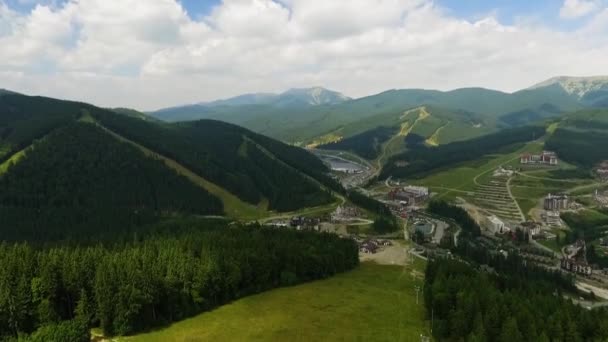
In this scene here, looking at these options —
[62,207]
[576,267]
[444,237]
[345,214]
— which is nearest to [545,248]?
[576,267]

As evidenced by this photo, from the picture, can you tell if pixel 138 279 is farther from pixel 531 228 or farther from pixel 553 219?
pixel 553 219

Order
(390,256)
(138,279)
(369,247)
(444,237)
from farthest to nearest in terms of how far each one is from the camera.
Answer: (444,237) → (369,247) → (390,256) → (138,279)

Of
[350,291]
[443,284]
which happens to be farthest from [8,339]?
[443,284]

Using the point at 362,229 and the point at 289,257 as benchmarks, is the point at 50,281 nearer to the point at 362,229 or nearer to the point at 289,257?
the point at 289,257

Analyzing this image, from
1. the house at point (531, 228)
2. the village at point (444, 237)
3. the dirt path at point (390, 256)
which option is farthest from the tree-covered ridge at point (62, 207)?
the house at point (531, 228)

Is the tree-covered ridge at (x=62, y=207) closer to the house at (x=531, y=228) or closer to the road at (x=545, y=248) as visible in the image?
the road at (x=545, y=248)

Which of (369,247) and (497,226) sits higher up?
(369,247)

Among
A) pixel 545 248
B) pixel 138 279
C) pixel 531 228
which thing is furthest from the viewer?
pixel 531 228

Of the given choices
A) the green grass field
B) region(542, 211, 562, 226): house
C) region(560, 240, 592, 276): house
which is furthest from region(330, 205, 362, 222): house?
region(542, 211, 562, 226): house
